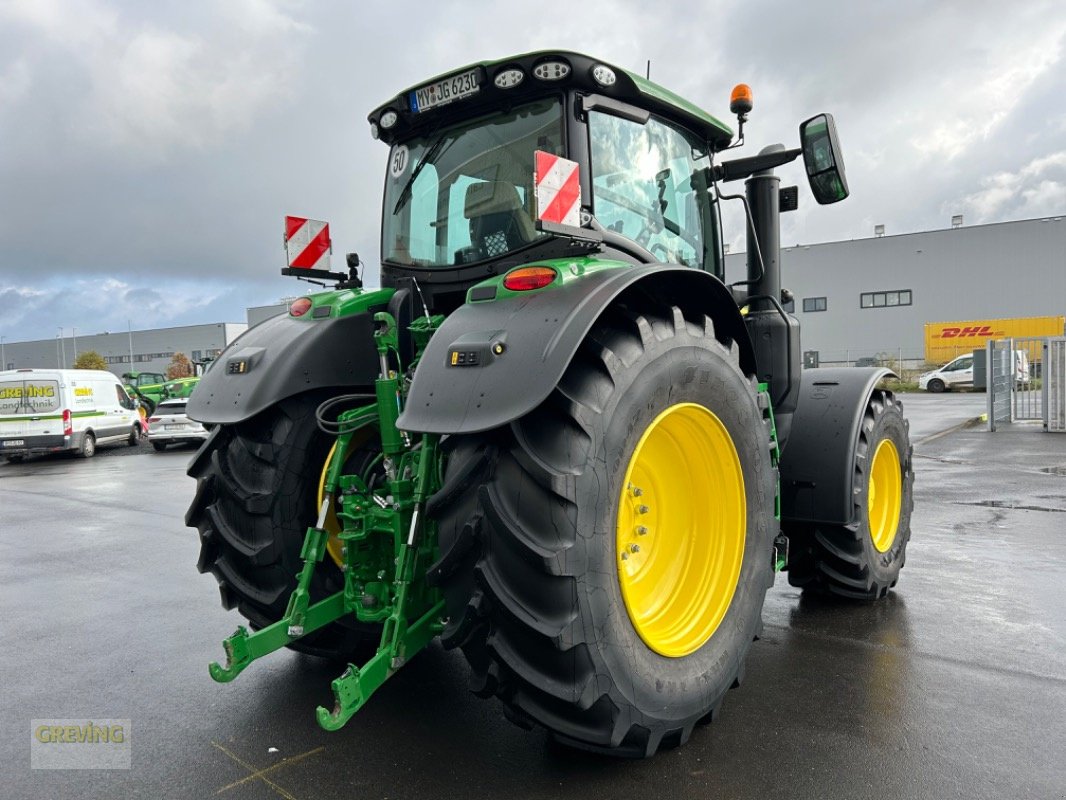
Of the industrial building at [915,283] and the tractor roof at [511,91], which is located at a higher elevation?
the industrial building at [915,283]

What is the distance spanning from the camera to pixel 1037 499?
793cm

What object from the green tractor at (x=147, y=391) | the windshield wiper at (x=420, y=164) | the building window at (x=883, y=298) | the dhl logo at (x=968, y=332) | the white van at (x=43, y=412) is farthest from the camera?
the building window at (x=883, y=298)

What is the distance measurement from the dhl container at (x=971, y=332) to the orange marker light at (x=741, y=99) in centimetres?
3648

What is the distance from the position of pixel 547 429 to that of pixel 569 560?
1.32ft

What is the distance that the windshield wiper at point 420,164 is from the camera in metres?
3.57

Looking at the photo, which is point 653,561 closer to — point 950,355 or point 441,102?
point 441,102

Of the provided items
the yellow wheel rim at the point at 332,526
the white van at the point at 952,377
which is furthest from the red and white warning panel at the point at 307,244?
the white van at the point at 952,377

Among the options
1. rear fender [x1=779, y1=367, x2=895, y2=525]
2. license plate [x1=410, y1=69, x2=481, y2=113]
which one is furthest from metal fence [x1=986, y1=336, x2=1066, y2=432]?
license plate [x1=410, y1=69, x2=481, y2=113]

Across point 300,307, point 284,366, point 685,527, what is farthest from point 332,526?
point 685,527

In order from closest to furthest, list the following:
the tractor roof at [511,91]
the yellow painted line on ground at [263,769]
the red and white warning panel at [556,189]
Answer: the red and white warning panel at [556,189], the yellow painted line on ground at [263,769], the tractor roof at [511,91]

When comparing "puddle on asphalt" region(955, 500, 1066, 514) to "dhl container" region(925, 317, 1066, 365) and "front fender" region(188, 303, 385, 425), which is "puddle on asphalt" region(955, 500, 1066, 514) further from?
"dhl container" region(925, 317, 1066, 365)

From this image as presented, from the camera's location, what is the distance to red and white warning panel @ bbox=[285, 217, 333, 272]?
3938 millimetres

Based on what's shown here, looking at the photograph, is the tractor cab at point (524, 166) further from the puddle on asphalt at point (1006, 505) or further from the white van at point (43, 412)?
the white van at point (43, 412)

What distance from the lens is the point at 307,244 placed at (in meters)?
3.98
